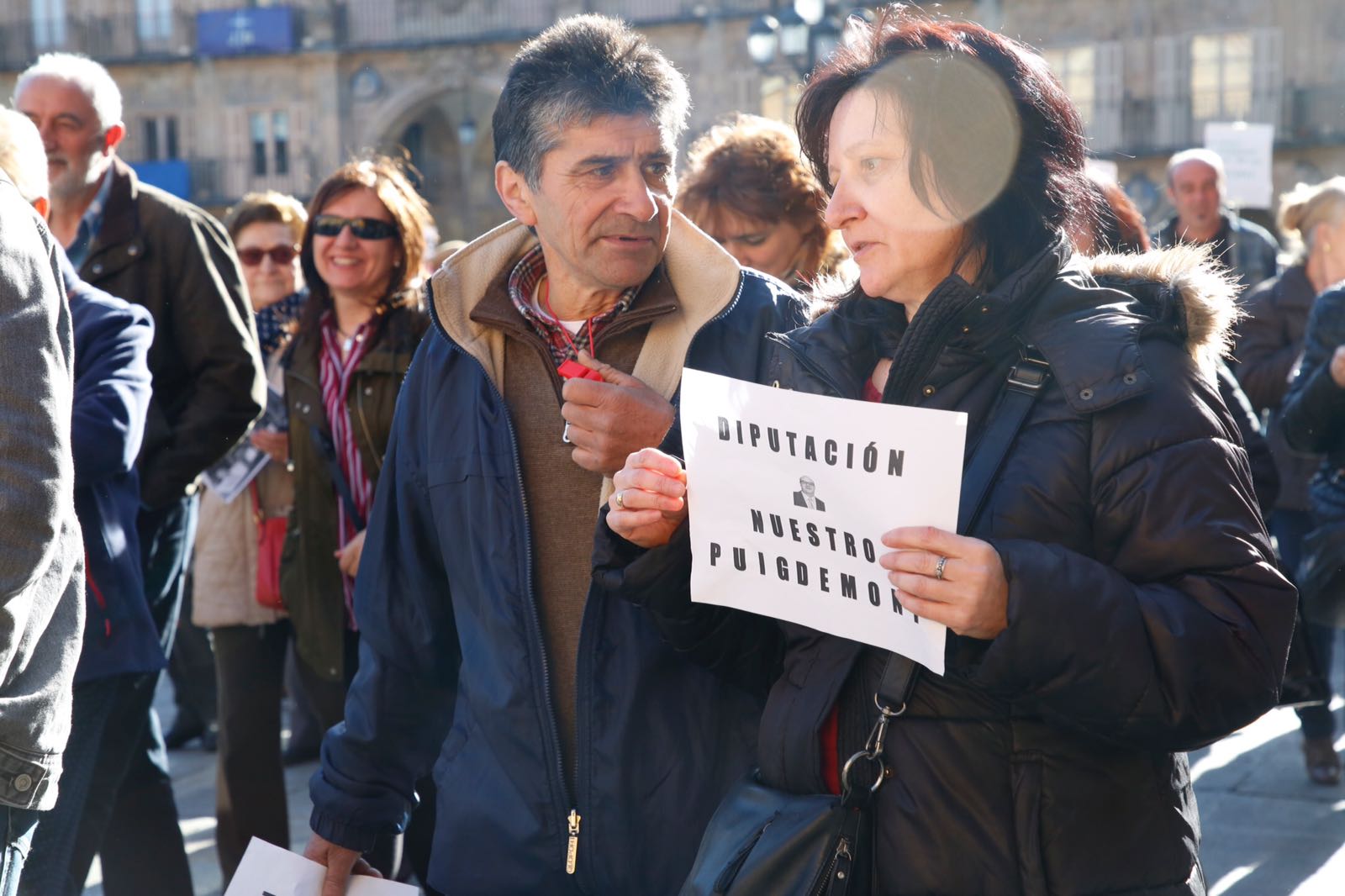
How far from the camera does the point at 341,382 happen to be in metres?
4.95

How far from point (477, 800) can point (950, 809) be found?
103 cm

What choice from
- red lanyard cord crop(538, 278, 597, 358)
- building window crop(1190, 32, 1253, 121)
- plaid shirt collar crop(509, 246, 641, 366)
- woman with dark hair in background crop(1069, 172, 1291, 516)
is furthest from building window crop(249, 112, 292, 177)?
plaid shirt collar crop(509, 246, 641, 366)

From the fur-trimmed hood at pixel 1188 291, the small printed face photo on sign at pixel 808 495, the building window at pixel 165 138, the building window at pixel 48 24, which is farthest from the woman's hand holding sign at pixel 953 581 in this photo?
the building window at pixel 48 24

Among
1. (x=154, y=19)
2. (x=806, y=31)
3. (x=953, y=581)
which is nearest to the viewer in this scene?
(x=953, y=581)

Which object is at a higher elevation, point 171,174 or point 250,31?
point 250,31

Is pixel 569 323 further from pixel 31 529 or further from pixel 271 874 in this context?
pixel 271 874

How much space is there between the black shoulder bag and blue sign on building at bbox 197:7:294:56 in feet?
124

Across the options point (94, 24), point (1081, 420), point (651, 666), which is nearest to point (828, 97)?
point (1081, 420)

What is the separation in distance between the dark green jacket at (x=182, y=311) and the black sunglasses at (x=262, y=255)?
5.91 feet

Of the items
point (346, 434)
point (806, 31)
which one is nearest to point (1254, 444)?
point (346, 434)

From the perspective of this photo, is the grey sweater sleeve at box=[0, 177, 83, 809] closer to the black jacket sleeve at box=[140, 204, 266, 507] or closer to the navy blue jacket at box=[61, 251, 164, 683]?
the navy blue jacket at box=[61, 251, 164, 683]

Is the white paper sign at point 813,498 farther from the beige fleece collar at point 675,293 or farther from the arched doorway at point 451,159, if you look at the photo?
the arched doorway at point 451,159

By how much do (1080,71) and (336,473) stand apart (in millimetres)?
30336

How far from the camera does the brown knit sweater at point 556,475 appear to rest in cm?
283
